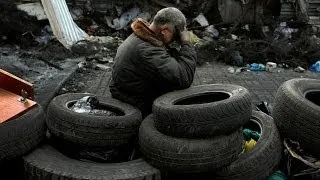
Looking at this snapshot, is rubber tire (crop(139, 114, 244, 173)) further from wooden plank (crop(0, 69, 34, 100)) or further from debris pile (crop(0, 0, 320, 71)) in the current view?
debris pile (crop(0, 0, 320, 71))

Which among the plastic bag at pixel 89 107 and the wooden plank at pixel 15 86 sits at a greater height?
the wooden plank at pixel 15 86

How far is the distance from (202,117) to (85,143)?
1.04 metres

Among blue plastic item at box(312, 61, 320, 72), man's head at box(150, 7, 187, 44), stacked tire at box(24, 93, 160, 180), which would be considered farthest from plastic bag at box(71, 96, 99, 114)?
blue plastic item at box(312, 61, 320, 72)

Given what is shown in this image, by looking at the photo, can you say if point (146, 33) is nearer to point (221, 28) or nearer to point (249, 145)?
point (249, 145)

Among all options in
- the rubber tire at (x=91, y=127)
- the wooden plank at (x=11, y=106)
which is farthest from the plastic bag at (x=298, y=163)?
the wooden plank at (x=11, y=106)

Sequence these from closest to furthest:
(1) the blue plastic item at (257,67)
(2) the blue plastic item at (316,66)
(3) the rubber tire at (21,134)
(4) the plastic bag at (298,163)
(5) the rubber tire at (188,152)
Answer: (5) the rubber tire at (188,152) < (3) the rubber tire at (21,134) < (4) the plastic bag at (298,163) < (1) the blue plastic item at (257,67) < (2) the blue plastic item at (316,66)

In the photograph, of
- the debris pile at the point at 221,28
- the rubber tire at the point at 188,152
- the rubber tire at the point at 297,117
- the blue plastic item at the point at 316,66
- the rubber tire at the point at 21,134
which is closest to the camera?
the rubber tire at the point at 188,152

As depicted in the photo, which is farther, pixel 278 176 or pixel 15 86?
pixel 15 86

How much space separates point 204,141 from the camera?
10.7 ft

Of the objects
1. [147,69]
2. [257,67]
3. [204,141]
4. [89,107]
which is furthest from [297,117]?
[257,67]

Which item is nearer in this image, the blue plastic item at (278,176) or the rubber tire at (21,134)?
the rubber tire at (21,134)

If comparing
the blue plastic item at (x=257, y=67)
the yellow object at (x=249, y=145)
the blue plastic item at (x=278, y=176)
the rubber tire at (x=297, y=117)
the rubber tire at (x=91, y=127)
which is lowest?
the blue plastic item at (x=257, y=67)

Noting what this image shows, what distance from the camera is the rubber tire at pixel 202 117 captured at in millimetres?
3219

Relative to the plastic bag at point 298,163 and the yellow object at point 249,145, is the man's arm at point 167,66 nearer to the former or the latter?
the yellow object at point 249,145
